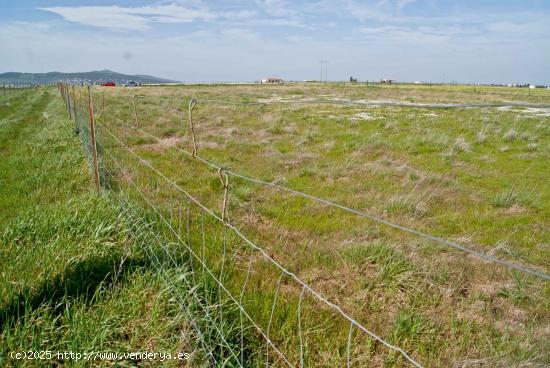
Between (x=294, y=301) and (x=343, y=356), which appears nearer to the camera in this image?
(x=343, y=356)

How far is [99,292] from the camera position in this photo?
2.89 m

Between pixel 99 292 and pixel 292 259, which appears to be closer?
pixel 99 292

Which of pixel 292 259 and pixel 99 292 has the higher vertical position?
pixel 99 292

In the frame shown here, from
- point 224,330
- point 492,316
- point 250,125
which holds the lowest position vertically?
point 492,316

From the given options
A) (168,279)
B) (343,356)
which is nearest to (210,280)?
(168,279)

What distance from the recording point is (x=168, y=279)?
9.81 ft

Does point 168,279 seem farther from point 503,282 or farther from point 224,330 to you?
point 503,282

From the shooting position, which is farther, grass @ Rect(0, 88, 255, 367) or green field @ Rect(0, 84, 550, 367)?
green field @ Rect(0, 84, 550, 367)

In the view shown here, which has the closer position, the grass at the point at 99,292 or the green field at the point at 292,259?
the grass at the point at 99,292

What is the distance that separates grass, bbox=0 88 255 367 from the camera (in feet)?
8.03

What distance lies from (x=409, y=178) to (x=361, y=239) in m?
3.57

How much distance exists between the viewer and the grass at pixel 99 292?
2.45m

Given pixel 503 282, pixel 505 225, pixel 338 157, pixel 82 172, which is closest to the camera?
pixel 503 282

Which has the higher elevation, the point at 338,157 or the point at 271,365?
the point at 338,157
